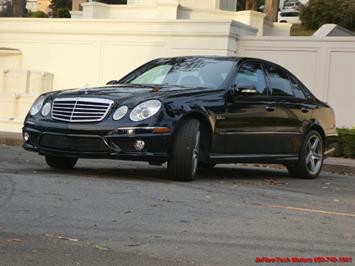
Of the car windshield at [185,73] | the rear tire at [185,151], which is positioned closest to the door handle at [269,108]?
the car windshield at [185,73]

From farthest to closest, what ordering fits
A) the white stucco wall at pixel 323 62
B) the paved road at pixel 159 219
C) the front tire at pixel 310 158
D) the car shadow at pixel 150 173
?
1. the white stucco wall at pixel 323 62
2. the front tire at pixel 310 158
3. the car shadow at pixel 150 173
4. the paved road at pixel 159 219

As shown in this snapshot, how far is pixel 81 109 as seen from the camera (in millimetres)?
8688

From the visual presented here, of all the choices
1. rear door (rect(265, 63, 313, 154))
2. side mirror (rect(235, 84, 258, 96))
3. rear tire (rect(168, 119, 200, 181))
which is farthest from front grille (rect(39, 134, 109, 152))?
rear door (rect(265, 63, 313, 154))

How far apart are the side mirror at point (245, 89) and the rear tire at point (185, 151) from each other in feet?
3.04

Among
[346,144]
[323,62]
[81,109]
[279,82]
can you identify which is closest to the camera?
[81,109]

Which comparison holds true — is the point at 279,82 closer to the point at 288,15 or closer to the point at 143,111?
the point at 143,111

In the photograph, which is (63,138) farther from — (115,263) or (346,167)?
(346,167)

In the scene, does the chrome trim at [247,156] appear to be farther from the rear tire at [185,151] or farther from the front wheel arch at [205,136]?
the rear tire at [185,151]

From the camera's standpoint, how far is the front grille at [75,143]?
849 cm

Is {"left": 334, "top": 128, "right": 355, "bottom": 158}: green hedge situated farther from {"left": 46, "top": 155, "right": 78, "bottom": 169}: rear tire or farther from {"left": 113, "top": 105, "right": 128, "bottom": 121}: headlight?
{"left": 113, "top": 105, "right": 128, "bottom": 121}: headlight

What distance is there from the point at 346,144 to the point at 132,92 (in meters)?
7.56

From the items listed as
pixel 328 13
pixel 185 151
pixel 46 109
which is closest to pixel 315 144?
pixel 185 151

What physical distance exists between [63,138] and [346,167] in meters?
6.51

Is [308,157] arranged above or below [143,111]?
below
